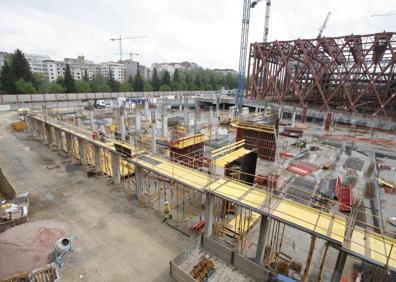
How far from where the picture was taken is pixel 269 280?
310 inches

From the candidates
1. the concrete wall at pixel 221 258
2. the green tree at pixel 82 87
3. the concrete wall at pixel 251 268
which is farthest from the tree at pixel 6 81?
the concrete wall at pixel 251 268

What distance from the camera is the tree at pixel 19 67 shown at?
57006mm

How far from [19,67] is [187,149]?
64954mm

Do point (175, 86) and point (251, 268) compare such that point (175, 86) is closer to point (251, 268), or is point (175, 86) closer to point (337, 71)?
point (337, 71)

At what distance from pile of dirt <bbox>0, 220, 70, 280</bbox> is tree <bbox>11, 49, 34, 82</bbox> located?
2467 inches

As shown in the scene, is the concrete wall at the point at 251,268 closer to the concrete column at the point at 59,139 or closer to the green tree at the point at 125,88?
the concrete column at the point at 59,139

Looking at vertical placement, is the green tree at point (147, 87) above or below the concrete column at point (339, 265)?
above

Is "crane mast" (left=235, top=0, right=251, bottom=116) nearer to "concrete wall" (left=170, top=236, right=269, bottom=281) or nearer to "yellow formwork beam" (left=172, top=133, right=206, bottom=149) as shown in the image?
"yellow formwork beam" (left=172, top=133, right=206, bottom=149)

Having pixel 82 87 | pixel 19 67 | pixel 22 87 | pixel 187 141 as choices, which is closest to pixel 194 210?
pixel 187 141

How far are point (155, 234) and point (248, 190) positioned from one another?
5.55 meters

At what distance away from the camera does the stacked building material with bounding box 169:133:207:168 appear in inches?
703

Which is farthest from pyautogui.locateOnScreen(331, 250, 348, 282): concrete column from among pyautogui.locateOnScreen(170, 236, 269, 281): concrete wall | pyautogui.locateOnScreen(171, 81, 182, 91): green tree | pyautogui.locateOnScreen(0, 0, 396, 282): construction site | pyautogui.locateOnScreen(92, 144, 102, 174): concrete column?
pyautogui.locateOnScreen(171, 81, 182, 91): green tree

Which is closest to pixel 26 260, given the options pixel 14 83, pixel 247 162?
pixel 247 162

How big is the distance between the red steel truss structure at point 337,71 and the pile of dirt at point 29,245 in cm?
5161
